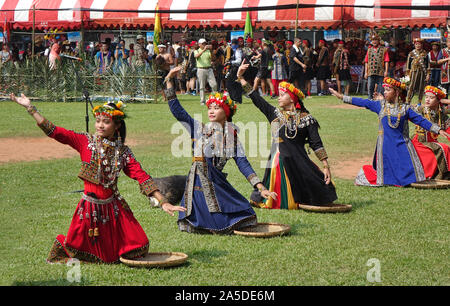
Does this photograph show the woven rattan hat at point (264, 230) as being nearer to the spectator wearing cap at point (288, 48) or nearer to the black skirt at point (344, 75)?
the spectator wearing cap at point (288, 48)

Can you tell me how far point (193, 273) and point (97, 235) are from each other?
34.9 inches

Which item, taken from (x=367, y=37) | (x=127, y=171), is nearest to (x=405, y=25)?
(x=367, y=37)

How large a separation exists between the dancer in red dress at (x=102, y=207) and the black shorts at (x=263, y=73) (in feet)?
57.5

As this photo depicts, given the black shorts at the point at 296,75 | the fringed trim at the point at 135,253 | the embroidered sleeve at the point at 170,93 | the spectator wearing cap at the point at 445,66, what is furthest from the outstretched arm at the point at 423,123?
the black shorts at the point at 296,75

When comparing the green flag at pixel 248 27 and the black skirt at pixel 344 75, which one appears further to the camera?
the green flag at pixel 248 27

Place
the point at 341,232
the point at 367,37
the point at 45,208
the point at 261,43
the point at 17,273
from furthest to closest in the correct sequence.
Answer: the point at 367,37
the point at 261,43
the point at 45,208
the point at 341,232
the point at 17,273

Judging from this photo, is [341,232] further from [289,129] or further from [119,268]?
[119,268]

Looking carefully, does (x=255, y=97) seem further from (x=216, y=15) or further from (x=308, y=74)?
(x=216, y=15)

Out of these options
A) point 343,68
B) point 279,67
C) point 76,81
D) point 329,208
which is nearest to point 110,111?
point 329,208

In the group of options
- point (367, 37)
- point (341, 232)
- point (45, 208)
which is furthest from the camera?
point (367, 37)

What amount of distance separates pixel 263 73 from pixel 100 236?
18.2 meters

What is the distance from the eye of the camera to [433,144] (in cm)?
1102

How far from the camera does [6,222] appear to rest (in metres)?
8.02

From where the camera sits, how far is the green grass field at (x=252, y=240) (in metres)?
6.00
